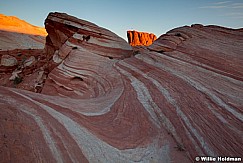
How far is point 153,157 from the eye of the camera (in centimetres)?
338

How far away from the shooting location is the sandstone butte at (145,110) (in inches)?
125

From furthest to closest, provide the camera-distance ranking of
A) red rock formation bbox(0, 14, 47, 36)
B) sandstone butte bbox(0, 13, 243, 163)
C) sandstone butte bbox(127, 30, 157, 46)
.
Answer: sandstone butte bbox(127, 30, 157, 46)
red rock formation bbox(0, 14, 47, 36)
sandstone butte bbox(0, 13, 243, 163)

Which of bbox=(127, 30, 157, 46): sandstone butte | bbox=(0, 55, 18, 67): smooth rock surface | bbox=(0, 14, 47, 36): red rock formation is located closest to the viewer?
bbox=(0, 55, 18, 67): smooth rock surface

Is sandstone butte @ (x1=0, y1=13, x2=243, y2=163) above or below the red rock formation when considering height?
below

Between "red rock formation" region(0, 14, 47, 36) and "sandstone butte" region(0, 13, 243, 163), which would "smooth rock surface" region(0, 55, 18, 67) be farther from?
"red rock formation" region(0, 14, 47, 36)

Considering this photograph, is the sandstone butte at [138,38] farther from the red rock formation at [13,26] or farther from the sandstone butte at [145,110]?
the sandstone butte at [145,110]

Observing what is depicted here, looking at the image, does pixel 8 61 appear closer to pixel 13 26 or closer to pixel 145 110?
pixel 145 110

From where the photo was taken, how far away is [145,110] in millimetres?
4672

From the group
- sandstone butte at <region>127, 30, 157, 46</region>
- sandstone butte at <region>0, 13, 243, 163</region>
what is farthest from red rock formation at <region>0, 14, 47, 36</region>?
sandstone butte at <region>0, 13, 243, 163</region>

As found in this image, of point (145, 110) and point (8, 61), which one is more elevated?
point (8, 61)

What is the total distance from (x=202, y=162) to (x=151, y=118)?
4.47 feet

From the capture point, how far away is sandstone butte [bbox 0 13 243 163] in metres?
3.17

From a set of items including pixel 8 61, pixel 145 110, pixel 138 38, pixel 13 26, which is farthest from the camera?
pixel 138 38

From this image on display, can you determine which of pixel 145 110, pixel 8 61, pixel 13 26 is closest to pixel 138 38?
pixel 13 26
